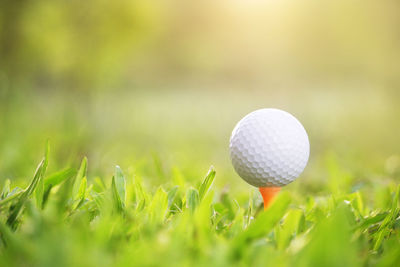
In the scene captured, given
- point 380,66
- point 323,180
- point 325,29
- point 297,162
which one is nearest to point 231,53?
point 325,29

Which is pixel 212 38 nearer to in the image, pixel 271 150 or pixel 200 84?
pixel 200 84

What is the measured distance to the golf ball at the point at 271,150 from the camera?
0.88m

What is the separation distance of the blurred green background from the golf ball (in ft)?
1.24

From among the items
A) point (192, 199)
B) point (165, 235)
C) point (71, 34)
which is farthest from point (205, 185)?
point (71, 34)

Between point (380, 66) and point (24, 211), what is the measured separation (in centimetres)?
518

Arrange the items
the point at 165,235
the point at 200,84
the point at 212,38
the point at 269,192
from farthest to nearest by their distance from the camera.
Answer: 1. the point at 200,84
2. the point at 212,38
3. the point at 269,192
4. the point at 165,235

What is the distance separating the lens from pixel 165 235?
21.5 inches

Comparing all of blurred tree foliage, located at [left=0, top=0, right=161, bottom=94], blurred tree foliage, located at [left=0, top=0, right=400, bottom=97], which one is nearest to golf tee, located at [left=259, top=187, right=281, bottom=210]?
blurred tree foliage, located at [left=0, top=0, right=400, bottom=97]

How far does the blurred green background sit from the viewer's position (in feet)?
6.91

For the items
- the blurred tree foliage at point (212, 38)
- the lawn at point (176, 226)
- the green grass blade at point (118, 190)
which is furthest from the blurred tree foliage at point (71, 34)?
the green grass blade at point (118, 190)

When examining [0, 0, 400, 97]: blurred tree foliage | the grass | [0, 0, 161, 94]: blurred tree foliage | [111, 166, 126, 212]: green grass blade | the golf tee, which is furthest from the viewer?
[0, 0, 400, 97]: blurred tree foliage

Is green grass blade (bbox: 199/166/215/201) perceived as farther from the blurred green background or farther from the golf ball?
the blurred green background

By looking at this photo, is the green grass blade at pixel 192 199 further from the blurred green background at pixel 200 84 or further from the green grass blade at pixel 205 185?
the blurred green background at pixel 200 84

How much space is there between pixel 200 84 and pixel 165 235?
1077 centimetres
